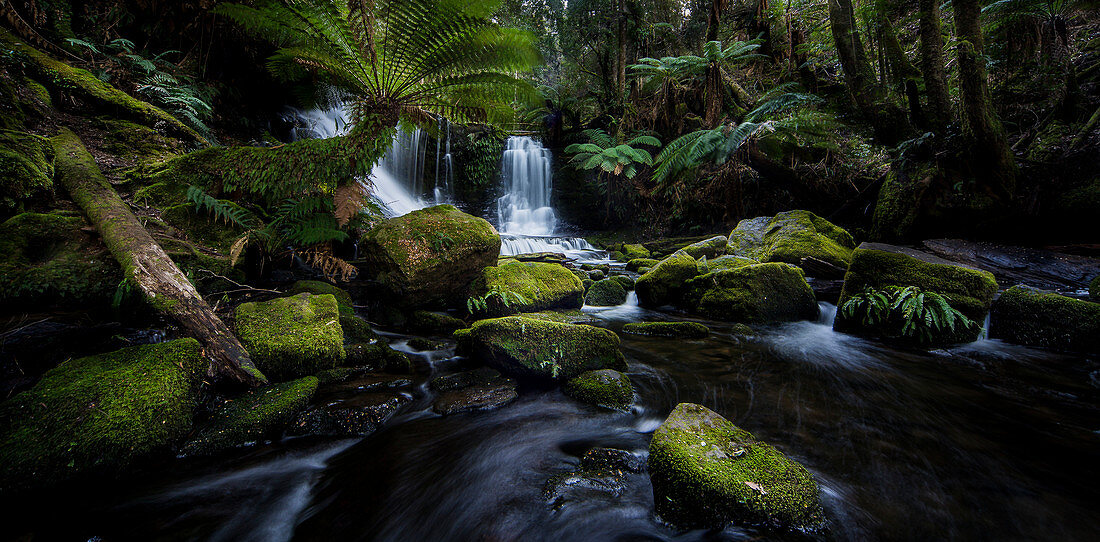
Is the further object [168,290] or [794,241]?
[794,241]

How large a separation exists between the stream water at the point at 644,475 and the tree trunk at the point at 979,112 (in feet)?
9.77

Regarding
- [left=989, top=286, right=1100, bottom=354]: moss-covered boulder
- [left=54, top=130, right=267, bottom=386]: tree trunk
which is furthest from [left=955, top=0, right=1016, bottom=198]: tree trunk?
[left=54, top=130, right=267, bottom=386]: tree trunk

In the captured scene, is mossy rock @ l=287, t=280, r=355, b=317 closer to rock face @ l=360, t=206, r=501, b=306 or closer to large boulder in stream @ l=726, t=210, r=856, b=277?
rock face @ l=360, t=206, r=501, b=306

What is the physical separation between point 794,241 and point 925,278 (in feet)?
7.99

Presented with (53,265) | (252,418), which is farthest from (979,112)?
(53,265)

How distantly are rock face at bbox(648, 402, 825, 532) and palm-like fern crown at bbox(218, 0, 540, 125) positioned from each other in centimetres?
450

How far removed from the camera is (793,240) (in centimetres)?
635

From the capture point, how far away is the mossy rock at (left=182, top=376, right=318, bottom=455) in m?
2.10

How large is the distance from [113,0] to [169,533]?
8921mm

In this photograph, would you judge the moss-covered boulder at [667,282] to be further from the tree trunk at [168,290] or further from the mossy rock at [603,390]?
the tree trunk at [168,290]

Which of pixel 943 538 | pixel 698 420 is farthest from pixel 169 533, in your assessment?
pixel 943 538

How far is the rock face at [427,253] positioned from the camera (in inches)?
179

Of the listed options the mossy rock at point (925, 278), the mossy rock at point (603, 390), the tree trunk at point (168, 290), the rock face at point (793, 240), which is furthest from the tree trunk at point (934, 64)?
the tree trunk at point (168, 290)

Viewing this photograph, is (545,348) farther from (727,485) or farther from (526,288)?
(526,288)
